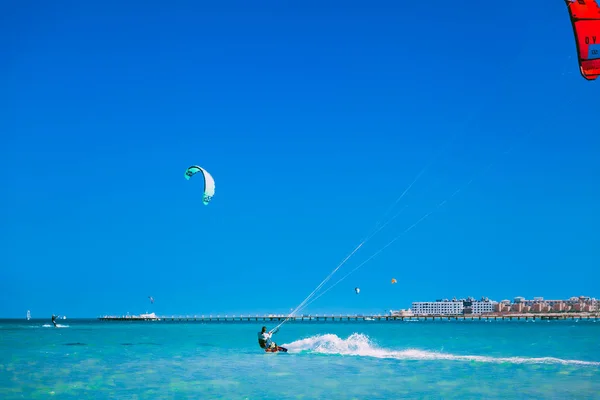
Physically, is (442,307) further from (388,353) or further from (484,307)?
(388,353)

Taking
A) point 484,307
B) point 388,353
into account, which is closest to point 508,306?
point 484,307

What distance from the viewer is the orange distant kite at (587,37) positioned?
10203 mm

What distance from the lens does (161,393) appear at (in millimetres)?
12977

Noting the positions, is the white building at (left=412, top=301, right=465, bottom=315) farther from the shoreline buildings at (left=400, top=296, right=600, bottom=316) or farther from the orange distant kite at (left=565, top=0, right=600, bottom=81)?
Answer: the orange distant kite at (left=565, top=0, right=600, bottom=81)

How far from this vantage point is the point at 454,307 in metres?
196

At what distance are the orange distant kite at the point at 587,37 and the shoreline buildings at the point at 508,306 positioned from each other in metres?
151

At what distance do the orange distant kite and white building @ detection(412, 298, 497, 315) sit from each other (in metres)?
187

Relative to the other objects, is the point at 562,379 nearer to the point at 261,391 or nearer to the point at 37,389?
the point at 261,391

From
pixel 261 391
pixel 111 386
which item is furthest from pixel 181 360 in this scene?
pixel 261 391

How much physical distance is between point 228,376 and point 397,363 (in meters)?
5.64

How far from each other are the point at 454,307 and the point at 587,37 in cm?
19420

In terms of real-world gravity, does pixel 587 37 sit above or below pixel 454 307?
below

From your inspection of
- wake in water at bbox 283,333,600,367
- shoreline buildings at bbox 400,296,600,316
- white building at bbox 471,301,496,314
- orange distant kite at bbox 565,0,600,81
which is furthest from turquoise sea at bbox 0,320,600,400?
white building at bbox 471,301,496,314

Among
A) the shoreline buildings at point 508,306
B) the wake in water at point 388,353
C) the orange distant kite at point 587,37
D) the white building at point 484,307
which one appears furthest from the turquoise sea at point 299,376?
the white building at point 484,307
